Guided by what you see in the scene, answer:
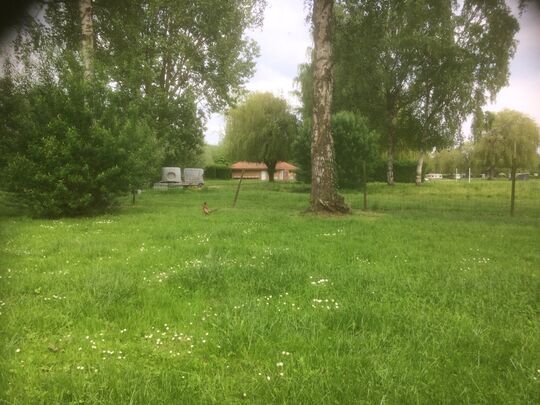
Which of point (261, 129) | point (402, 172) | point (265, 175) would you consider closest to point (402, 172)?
point (402, 172)

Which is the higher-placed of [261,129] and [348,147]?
[261,129]

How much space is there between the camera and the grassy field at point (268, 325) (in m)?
3.04

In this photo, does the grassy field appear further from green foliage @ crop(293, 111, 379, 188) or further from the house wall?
the house wall

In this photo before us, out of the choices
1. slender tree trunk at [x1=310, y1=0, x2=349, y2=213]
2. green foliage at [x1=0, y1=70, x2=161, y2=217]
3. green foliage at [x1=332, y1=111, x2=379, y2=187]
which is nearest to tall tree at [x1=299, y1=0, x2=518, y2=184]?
green foliage at [x1=332, y1=111, x2=379, y2=187]

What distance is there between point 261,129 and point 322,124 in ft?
122

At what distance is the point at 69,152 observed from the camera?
1362cm

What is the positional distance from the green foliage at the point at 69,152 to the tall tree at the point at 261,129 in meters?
36.4

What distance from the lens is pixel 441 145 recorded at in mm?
42938

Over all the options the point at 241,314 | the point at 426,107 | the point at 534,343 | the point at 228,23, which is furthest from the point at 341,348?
the point at 426,107

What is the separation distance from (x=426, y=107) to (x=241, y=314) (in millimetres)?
43326

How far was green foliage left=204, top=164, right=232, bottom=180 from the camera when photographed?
81.6m

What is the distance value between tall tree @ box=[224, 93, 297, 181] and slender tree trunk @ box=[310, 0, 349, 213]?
35.4 metres

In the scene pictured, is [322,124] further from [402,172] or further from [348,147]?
[402,172]

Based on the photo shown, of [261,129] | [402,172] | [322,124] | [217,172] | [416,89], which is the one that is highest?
[416,89]
